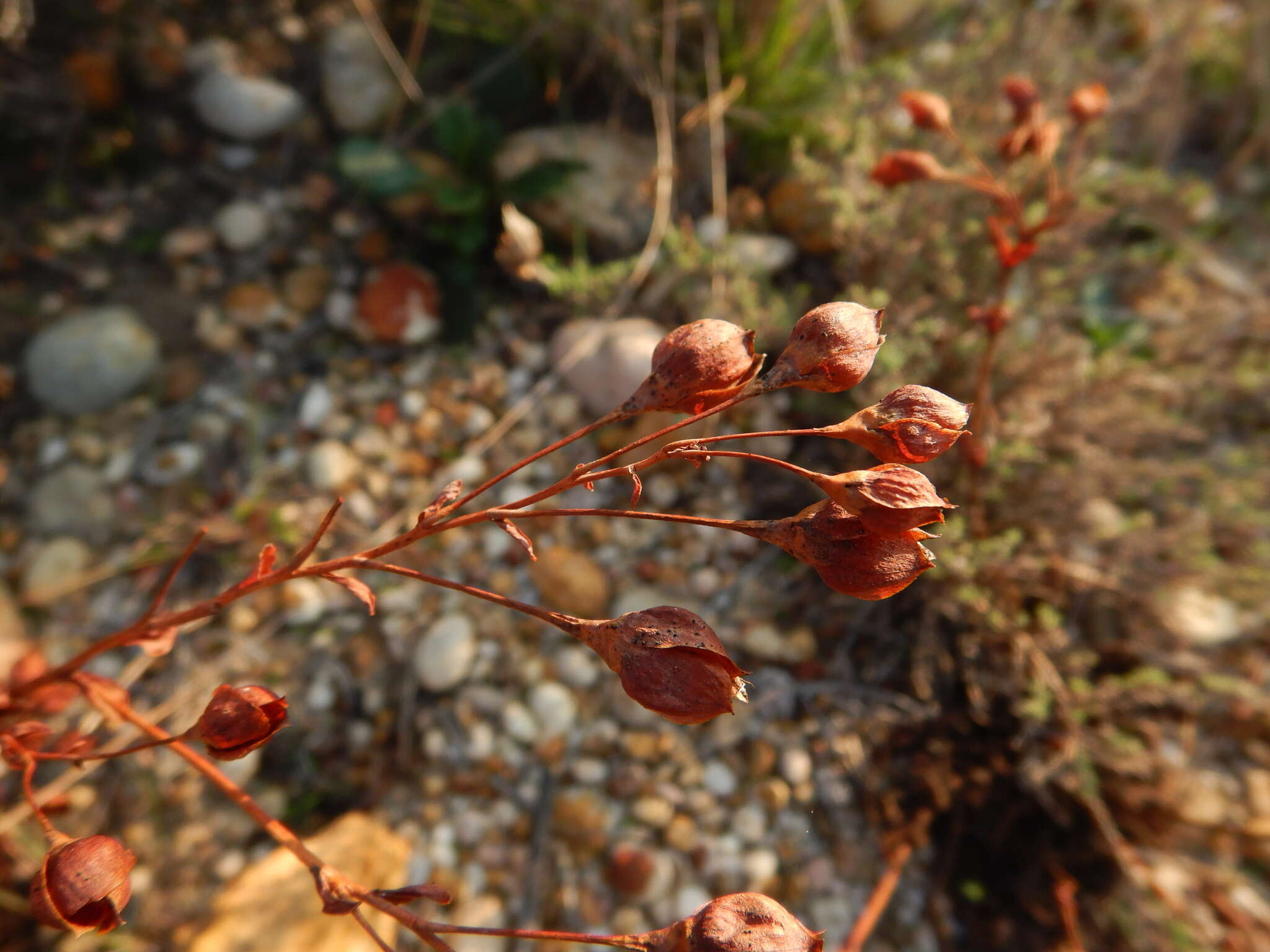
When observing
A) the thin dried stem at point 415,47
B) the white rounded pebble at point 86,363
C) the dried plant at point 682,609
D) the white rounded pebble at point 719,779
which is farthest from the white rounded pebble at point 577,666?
the thin dried stem at point 415,47

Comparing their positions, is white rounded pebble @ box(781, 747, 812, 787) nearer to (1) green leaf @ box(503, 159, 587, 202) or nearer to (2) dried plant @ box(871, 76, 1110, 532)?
(2) dried plant @ box(871, 76, 1110, 532)

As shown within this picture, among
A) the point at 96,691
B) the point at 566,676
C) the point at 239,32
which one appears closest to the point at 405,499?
the point at 566,676

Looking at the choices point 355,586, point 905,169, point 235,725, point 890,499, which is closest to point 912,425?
point 890,499

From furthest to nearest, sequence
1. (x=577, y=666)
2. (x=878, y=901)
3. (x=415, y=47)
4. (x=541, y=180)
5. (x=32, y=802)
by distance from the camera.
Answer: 1. (x=415, y=47)
2. (x=541, y=180)
3. (x=577, y=666)
4. (x=878, y=901)
5. (x=32, y=802)

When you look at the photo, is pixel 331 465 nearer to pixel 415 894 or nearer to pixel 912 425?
pixel 415 894

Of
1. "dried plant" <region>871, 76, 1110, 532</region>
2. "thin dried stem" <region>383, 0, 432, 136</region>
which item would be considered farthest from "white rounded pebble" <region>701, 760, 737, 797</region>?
"thin dried stem" <region>383, 0, 432, 136</region>

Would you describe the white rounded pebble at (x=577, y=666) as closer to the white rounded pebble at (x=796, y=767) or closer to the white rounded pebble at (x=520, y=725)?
the white rounded pebble at (x=520, y=725)
